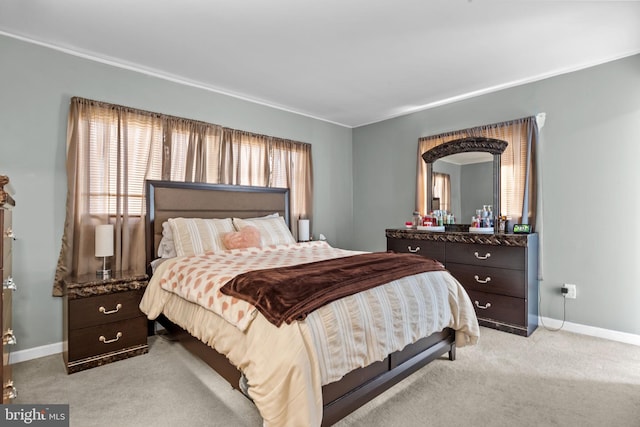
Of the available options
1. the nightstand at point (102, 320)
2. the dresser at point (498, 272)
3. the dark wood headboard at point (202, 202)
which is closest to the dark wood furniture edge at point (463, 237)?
the dresser at point (498, 272)

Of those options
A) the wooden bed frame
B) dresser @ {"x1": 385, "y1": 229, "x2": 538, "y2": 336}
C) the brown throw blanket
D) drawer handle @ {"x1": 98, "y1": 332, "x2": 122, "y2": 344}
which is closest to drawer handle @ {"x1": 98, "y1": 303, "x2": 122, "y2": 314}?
drawer handle @ {"x1": 98, "y1": 332, "x2": 122, "y2": 344}

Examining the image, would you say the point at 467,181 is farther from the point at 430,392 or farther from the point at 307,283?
the point at 307,283

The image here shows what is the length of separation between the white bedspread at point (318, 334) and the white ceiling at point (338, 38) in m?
1.91

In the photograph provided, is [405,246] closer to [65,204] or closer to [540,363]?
[540,363]

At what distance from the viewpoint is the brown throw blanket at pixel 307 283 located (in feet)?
5.56

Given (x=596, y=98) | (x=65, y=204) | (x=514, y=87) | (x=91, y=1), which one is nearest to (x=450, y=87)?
(x=514, y=87)

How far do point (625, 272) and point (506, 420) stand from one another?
2.18 meters

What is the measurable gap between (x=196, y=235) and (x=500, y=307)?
3058mm

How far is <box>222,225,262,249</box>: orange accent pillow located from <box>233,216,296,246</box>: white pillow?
14 cm

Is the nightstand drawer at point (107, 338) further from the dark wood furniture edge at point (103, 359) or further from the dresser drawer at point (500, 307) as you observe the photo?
the dresser drawer at point (500, 307)

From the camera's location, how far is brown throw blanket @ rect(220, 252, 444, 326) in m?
1.70

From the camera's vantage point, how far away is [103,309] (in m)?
2.62

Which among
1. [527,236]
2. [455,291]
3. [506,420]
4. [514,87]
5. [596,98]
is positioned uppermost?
[514,87]

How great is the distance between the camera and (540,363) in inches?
103
